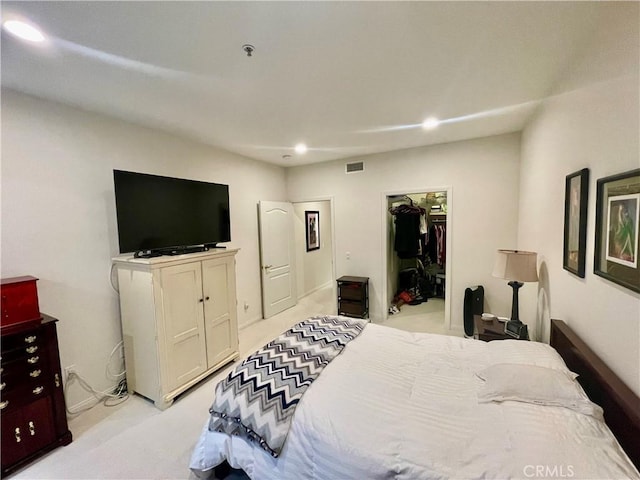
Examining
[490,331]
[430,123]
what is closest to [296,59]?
[430,123]

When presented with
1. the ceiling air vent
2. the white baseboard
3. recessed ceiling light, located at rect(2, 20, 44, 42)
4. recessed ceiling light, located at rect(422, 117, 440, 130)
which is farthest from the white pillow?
the white baseboard

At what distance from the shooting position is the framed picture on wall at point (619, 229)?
1.05 meters

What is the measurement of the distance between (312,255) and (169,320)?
150 inches

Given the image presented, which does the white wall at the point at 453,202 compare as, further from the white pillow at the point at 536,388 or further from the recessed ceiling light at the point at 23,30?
the recessed ceiling light at the point at 23,30

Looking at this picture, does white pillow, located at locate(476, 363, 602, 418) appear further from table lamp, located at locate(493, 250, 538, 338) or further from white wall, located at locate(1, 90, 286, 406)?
white wall, located at locate(1, 90, 286, 406)

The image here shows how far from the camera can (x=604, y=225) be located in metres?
1.29

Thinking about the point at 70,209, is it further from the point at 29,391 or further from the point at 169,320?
the point at 29,391

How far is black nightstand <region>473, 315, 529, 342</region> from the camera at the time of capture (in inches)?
88.6

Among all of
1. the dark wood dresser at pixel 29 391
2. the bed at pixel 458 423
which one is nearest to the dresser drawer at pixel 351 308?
the bed at pixel 458 423

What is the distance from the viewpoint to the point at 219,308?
2.79 metres

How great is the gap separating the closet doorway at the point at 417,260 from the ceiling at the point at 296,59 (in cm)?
178

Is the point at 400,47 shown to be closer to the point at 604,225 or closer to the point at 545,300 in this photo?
the point at 604,225

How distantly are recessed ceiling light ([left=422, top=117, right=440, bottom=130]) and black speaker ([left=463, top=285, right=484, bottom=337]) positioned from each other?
2.05 metres

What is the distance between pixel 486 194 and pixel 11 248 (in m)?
4.62
